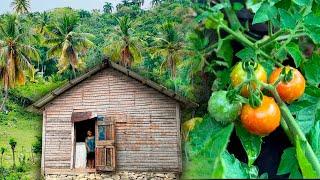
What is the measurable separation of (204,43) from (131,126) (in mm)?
1589

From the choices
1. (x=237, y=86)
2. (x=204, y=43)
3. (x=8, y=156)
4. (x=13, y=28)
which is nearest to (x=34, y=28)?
(x=13, y=28)

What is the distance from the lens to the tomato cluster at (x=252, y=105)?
333 mm

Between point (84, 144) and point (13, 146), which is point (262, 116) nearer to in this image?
point (84, 144)

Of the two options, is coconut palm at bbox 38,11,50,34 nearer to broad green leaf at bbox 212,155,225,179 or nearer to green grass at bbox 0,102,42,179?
green grass at bbox 0,102,42,179

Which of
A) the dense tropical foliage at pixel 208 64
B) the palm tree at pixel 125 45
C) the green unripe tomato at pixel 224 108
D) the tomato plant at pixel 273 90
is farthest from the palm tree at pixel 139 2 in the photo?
the green unripe tomato at pixel 224 108

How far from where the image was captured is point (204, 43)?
0.62 meters

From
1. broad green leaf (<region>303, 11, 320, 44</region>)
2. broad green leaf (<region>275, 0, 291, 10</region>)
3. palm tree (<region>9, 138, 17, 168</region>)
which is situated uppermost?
broad green leaf (<region>275, 0, 291, 10</region>)

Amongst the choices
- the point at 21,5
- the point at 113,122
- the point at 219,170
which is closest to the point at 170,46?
the point at 113,122

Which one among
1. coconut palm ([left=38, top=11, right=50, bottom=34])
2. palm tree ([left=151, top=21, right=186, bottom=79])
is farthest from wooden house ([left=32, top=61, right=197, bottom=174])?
coconut palm ([left=38, top=11, right=50, bottom=34])

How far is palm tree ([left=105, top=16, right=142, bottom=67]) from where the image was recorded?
2.40 meters

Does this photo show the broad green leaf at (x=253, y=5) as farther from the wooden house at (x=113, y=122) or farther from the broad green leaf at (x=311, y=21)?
the wooden house at (x=113, y=122)

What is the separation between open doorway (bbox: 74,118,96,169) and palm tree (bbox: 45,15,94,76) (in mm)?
446

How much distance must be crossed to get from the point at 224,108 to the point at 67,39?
8.96ft

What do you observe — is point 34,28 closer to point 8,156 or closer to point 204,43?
point 8,156
